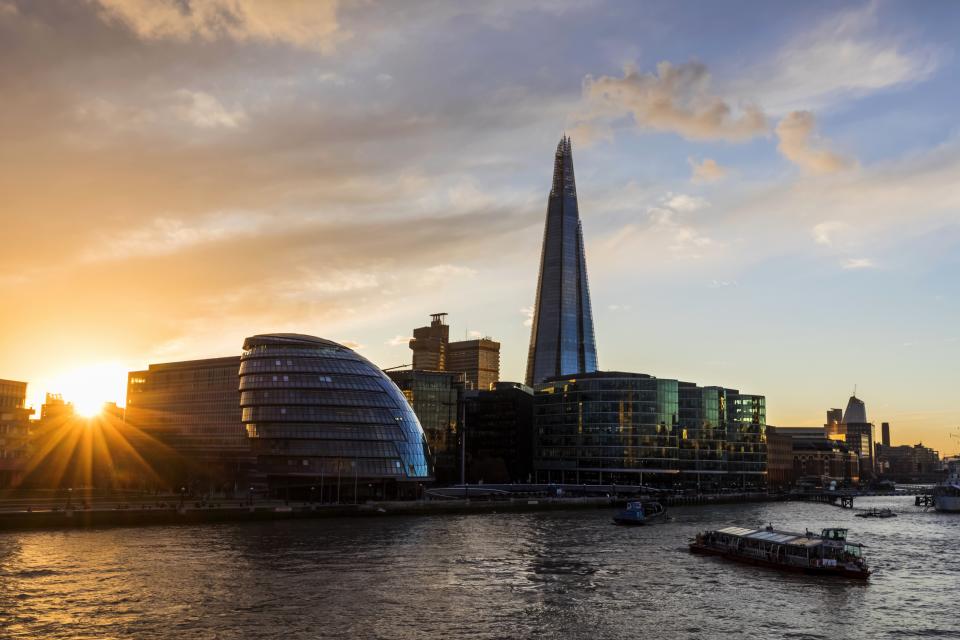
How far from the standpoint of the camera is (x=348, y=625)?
50562mm

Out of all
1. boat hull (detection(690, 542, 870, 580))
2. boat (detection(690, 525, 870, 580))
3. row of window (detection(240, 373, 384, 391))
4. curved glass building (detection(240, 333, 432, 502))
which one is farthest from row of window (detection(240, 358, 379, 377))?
boat hull (detection(690, 542, 870, 580))

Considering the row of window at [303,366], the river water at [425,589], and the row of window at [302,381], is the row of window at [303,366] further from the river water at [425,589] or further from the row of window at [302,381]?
the river water at [425,589]

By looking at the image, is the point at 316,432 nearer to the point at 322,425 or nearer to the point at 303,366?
the point at 322,425

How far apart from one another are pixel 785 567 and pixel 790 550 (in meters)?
1.94

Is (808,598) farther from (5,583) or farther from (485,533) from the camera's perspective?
(5,583)

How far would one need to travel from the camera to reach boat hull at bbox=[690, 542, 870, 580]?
73500mm

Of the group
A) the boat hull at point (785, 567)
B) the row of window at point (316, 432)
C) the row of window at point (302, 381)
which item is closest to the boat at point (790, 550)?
the boat hull at point (785, 567)

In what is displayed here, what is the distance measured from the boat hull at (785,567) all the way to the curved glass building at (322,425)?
64.2 metres

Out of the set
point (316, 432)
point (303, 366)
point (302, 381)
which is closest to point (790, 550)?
point (316, 432)

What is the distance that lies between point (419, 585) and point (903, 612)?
33.7m

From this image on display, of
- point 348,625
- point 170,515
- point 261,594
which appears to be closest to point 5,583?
point 261,594

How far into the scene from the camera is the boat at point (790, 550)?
245 ft

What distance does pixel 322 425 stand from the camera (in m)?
145

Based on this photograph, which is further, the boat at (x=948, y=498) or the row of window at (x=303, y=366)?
the boat at (x=948, y=498)
